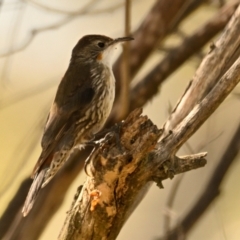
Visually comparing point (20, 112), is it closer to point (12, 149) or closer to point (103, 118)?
point (12, 149)

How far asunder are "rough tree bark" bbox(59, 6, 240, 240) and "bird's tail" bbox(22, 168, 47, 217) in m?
0.17

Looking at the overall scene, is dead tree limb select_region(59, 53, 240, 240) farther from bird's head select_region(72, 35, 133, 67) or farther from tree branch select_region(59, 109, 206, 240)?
bird's head select_region(72, 35, 133, 67)

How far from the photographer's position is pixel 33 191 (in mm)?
1706

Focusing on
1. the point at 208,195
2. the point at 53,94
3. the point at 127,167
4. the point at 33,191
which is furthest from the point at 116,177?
the point at 53,94

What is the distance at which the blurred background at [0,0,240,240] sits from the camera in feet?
9.02

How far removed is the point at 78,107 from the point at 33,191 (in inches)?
15.3

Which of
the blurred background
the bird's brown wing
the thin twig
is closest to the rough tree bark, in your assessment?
the bird's brown wing

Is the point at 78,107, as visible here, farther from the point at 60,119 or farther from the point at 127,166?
the point at 127,166

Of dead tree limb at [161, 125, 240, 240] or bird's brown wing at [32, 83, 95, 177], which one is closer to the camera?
bird's brown wing at [32, 83, 95, 177]

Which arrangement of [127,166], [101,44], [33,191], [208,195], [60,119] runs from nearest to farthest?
[127,166], [33,191], [60,119], [101,44], [208,195]

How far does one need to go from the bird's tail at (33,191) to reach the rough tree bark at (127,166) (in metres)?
0.17

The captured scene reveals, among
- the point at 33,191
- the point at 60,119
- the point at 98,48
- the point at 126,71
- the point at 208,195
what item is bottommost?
the point at 208,195

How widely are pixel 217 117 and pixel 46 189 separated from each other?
44.6 inches

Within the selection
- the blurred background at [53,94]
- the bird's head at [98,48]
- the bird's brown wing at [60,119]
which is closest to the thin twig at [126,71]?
the bird's head at [98,48]
